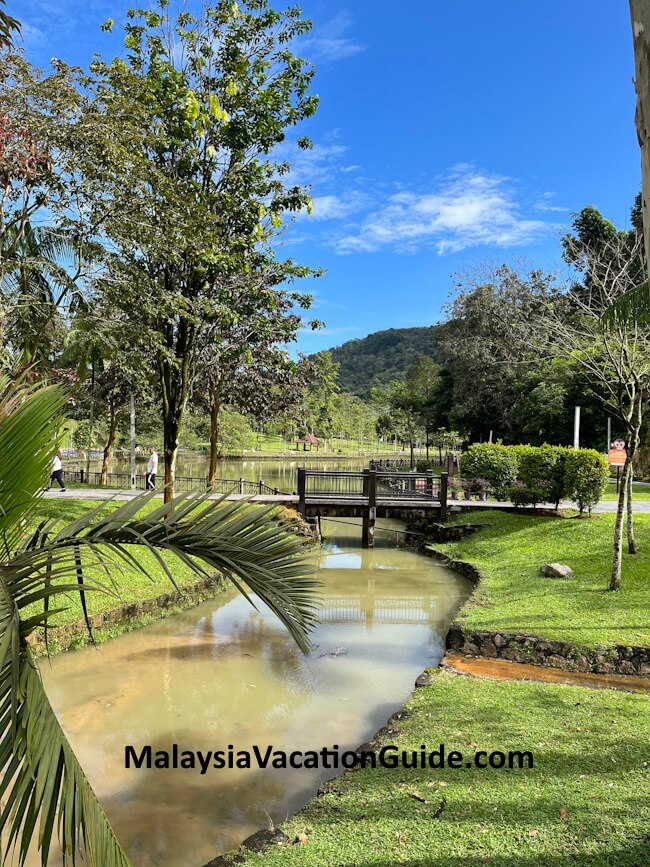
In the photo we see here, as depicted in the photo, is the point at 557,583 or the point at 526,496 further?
the point at 526,496

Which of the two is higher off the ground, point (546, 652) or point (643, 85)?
point (643, 85)

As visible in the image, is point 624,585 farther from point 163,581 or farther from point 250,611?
point 163,581

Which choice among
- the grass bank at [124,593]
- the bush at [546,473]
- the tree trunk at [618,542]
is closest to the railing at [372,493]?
the bush at [546,473]

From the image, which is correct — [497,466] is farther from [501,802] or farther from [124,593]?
[501,802]

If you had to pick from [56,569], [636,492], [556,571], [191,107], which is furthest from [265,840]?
[636,492]

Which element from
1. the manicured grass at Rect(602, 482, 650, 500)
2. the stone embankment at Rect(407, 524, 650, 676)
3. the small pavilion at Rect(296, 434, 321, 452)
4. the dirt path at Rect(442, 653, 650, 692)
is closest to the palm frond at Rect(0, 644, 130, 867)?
the dirt path at Rect(442, 653, 650, 692)

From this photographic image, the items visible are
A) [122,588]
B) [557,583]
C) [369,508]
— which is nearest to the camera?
[122,588]

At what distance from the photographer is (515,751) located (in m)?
4.09

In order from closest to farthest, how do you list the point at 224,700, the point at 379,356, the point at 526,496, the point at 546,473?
the point at 224,700 < the point at 546,473 < the point at 526,496 < the point at 379,356

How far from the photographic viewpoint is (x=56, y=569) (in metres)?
2.02

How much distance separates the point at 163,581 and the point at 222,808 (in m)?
6.19

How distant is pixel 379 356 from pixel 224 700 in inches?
4168

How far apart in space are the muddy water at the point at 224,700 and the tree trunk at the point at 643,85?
1757mm

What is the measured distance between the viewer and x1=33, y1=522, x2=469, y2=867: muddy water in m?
4.18
